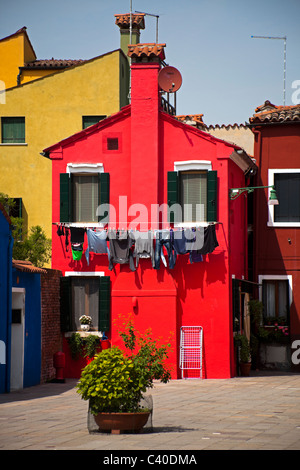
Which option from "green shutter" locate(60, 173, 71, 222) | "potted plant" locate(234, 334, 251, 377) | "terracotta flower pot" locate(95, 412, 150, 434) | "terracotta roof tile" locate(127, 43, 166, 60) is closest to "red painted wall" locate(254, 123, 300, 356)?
"potted plant" locate(234, 334, 251, 377)

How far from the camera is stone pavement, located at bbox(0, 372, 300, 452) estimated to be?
11.1 meters

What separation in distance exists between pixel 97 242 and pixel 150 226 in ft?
5.09

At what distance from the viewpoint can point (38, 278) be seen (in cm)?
2125

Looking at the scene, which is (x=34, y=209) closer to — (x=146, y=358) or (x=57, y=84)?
(x=57, y=84)

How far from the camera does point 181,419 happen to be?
14.1m

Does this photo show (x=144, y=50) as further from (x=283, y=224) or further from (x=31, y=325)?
(x=31, y=325)

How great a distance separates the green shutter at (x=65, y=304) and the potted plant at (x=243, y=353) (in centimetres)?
480

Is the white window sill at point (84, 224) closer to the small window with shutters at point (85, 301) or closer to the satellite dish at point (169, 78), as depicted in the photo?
the small window with shutters at point (85, 301)

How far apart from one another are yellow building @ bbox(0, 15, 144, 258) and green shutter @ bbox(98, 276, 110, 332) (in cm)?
900

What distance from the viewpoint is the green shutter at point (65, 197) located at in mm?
23078

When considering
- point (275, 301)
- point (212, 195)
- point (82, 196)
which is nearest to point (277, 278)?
point (275, 301)

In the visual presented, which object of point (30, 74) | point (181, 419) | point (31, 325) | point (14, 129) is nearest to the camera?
point (181, 419)

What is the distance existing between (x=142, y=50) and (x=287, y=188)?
6.30 meters

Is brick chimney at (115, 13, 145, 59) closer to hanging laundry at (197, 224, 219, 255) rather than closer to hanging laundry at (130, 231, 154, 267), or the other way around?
hanging laundry at (130, 231, 154, 267)
